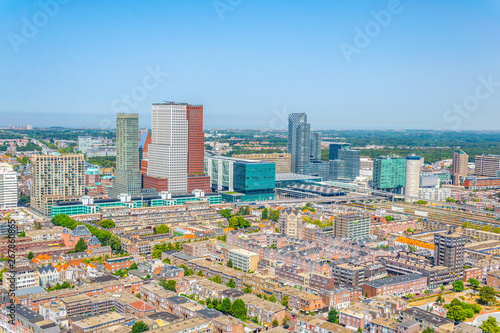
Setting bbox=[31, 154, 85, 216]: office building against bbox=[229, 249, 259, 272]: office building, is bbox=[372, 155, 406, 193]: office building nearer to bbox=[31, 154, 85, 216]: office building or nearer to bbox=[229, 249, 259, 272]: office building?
bbox=[229, 249, 259, 272]: office building

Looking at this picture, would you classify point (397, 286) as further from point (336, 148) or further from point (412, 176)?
point (336, 148)

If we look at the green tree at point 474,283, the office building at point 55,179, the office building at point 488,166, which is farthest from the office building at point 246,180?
the office building at point 488,166

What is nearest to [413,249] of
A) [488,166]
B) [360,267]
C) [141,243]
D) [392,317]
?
[360,267]

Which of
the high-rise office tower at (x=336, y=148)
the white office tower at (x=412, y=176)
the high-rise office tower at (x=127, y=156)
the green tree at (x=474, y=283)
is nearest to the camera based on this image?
the green tree at (x=474, y=283)

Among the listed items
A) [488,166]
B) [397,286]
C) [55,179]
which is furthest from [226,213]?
[488,166]

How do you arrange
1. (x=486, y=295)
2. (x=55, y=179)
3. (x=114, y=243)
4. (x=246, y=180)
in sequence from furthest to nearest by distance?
(x=246, y=180)
(x=55, y=179)
(x=114, y=243)
(x=486, y=295)

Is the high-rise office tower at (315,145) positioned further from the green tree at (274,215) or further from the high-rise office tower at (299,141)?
the green tree at (274,215)
